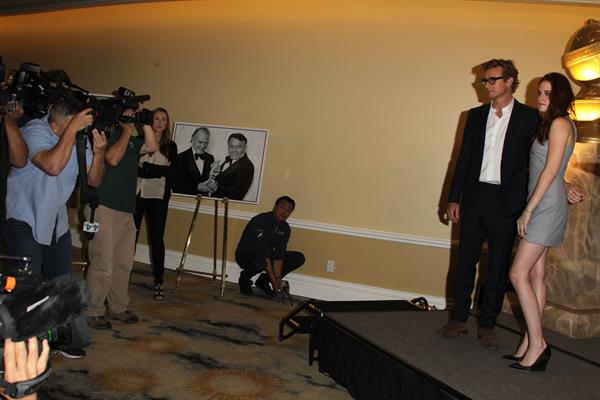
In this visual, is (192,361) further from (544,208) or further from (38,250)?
(544,208)

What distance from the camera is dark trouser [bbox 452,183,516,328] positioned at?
300 cm

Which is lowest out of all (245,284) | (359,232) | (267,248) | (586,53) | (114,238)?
(245,284)

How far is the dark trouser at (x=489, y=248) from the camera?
118 inches

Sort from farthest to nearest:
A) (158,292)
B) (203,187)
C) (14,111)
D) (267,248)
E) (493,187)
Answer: (203,187) → (267,248) → (158,292) → (493,187) → (14,111)

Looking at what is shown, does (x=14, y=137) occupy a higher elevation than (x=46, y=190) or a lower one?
higher

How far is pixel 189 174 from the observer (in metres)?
5.49

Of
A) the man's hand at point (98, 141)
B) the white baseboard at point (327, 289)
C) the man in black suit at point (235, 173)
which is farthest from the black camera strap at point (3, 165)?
the white baseboard at point (327, 289)

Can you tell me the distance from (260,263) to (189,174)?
118cm

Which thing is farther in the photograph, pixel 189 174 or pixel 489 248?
pixel 189 174

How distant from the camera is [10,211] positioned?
8.35 ft

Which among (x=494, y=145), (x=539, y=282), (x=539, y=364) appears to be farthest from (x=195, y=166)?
(x=539, y=364)

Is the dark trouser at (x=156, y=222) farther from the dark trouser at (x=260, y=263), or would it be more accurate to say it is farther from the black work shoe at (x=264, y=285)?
the black work shoe at (x=264, y=285)

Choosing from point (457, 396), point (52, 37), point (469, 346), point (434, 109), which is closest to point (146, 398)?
point (457, 396)

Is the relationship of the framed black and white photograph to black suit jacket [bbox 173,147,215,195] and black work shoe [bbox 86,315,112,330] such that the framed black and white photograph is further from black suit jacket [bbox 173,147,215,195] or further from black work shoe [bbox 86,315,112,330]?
black work shoe [bbox 86,315,112,330]
